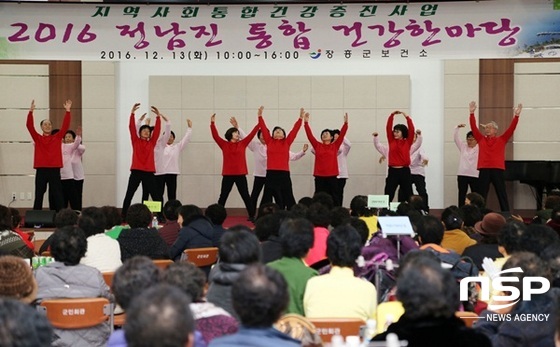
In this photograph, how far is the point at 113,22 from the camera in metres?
7.58

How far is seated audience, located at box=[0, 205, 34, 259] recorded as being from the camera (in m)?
5.10

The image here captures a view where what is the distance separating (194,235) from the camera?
5.89 m

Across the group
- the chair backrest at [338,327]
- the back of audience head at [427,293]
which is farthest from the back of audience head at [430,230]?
the back of audience head at [427,293]

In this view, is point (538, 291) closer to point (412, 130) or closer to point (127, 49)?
point (127, 49)

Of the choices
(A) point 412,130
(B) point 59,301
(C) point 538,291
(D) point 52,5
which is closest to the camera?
(C) point 538,291

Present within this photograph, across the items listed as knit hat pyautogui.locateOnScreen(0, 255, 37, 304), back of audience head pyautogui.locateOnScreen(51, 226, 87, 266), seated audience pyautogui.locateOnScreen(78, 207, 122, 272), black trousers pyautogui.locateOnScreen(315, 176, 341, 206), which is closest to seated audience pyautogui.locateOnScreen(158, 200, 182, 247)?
seated audience pyautogui.locateOnScreen(78, 207, 122, 272)

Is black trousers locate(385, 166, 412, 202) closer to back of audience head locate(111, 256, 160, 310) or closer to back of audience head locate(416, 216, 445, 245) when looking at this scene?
back of audience head locate(416, 216, 445, 245)

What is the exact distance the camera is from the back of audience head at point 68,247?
4.10m

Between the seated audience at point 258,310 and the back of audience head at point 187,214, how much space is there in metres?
3.55

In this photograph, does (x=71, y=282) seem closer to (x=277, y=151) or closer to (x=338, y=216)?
(x=338, y=216)

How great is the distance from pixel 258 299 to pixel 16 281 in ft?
4.17

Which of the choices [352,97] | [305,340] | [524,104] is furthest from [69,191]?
[305,340]

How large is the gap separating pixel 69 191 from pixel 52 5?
414cm

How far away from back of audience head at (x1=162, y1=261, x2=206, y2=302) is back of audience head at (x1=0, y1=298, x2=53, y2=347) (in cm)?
99
